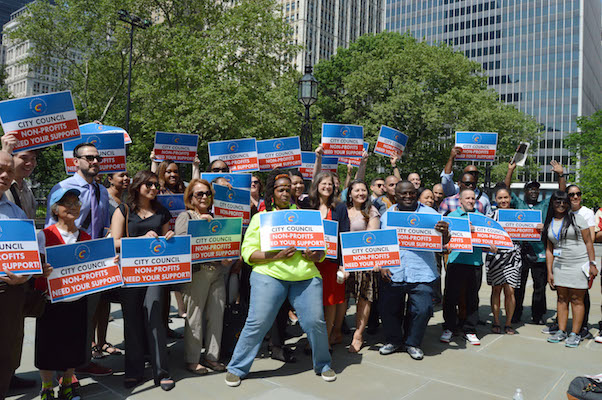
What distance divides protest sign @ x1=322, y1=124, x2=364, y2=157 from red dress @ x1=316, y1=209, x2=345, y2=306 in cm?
303

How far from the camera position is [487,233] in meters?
6.27

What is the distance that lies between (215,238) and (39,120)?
226cm

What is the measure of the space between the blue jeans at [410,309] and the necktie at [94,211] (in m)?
3.36

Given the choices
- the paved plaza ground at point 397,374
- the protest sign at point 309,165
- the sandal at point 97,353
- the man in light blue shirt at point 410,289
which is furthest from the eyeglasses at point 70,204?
the protest sign at point 309,165

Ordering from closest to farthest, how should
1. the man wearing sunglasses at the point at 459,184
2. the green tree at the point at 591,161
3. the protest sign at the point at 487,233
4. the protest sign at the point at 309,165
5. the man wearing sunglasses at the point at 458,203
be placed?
the protest sign at the point at 487,233 → the man wearing sunglasses at the point at 458,203 → the man wearing sunglasses at the point at 459,184 → the protest sign at the point at 309,165 → the green tree at the point at 591,161

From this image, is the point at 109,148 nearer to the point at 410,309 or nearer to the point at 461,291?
the point at 410,309

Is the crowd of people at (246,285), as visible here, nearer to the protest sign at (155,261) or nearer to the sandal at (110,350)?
the sandal at (110,350)

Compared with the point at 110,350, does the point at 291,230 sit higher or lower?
higher

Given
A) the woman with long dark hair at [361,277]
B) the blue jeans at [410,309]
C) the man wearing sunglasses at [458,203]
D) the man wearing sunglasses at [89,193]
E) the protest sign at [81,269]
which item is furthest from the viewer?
the man wearing sunglasses at [458,203]

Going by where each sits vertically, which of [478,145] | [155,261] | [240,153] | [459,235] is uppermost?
[478,145]

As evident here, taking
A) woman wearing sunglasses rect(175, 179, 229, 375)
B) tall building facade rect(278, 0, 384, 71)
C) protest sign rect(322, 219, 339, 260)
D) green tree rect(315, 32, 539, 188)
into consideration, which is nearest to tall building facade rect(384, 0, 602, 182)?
tall building facade rect(278, 0, 384, 71)

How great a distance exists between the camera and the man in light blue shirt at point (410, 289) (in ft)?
18.3

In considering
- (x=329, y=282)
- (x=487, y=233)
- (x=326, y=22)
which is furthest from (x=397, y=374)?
(x=326, y=22)

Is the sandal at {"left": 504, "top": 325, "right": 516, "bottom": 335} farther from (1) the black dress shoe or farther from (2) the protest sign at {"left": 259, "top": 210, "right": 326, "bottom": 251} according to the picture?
(1) the black dress shoe
